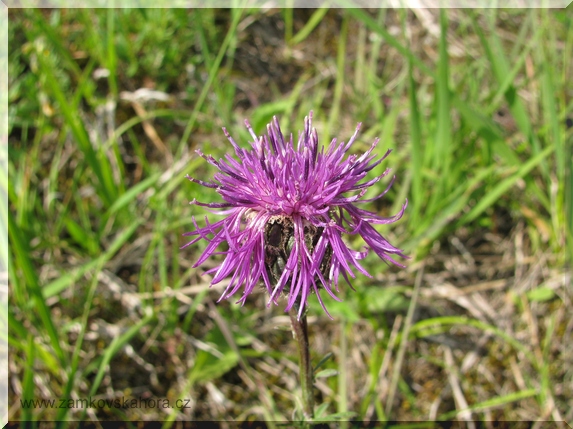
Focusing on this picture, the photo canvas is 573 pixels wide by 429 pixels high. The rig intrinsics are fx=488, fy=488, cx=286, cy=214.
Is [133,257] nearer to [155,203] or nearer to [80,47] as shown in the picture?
[155,203]

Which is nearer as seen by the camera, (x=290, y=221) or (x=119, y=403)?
(x=290, y=221)

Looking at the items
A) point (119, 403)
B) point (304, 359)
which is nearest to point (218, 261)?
point (119, 403)

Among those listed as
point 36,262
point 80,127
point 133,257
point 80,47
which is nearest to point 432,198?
point 133,257

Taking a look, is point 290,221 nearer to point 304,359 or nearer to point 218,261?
point 304,359

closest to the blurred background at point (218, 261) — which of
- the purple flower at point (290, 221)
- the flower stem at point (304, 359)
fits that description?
the flower stem at point (304, 359)

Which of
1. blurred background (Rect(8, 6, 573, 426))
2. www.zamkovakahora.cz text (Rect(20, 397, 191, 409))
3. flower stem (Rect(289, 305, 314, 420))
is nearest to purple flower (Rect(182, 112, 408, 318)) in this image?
flower stem (Rect(289, 305, 314, 420))

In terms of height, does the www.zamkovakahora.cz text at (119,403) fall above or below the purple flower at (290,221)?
below

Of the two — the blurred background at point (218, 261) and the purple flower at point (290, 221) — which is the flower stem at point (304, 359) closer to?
the purple flower at point (290, 221)
